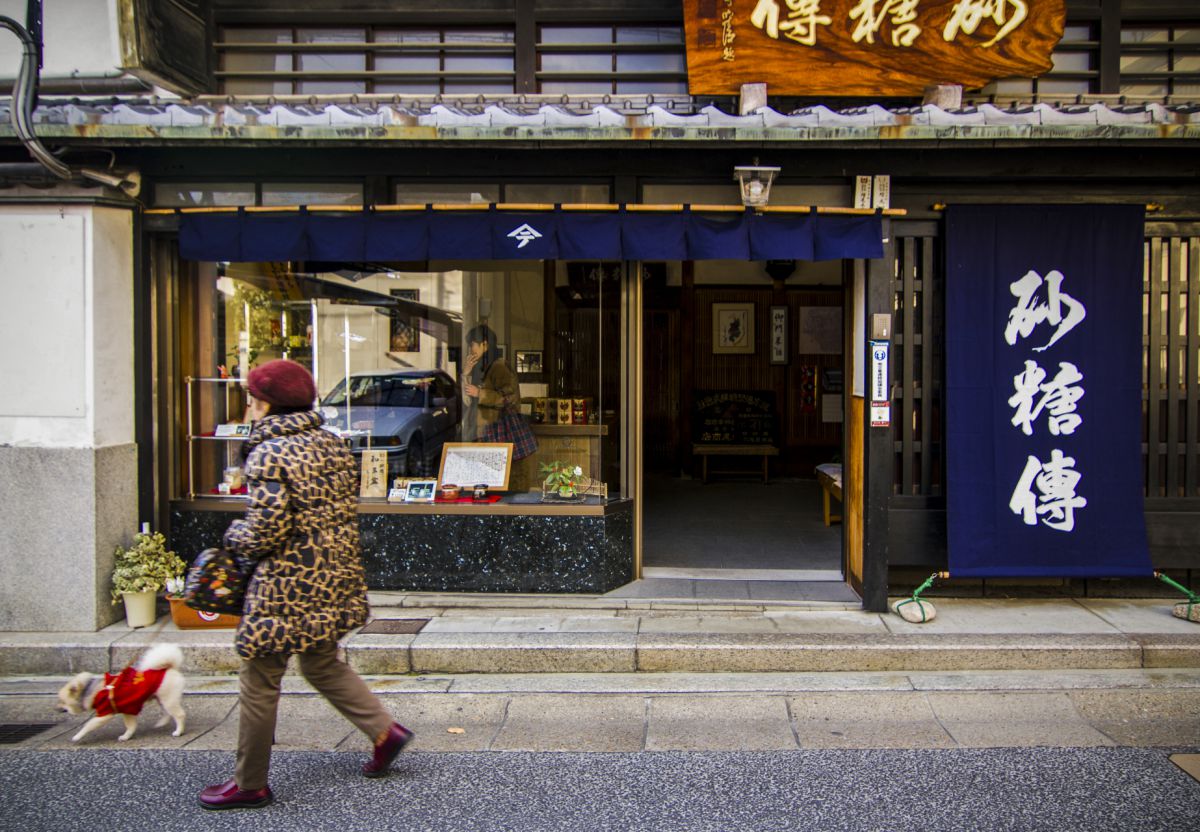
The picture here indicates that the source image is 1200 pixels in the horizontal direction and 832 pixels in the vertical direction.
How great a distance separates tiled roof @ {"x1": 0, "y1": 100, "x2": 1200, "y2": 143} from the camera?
6.88m

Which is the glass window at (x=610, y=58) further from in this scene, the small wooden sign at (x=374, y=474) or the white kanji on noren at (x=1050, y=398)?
the white kanji on noren at (x=1050, y=398)

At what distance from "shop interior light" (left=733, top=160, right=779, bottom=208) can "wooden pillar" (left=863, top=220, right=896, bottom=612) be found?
112cm

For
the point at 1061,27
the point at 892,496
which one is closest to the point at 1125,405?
the point at 892,496

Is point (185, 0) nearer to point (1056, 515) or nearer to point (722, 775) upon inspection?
point (722, 775)

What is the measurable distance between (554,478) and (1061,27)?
226 inches

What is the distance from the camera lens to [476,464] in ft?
28.0

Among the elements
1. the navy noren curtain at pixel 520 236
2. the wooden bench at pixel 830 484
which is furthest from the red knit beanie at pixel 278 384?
the wooden bench at pixel 830 484

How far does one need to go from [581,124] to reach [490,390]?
2.79 meters

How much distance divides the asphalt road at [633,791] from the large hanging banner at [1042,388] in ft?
8.67

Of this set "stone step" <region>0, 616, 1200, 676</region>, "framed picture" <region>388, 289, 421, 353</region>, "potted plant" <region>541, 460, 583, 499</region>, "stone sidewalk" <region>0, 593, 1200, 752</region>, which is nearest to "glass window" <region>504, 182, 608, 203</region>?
"framed picture" <region>388, 289, 421, 353</region>

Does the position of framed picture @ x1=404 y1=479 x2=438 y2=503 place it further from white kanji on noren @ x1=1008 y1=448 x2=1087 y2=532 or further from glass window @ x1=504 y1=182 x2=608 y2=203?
white kanji on noren @ x1=1008 y1=448 x2=1087 y2=532

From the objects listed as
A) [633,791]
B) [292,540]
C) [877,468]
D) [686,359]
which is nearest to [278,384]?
[292,540]

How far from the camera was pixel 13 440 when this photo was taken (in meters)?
7.35

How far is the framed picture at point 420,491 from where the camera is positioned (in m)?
8.30
